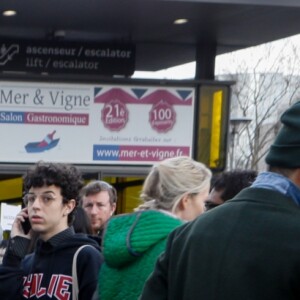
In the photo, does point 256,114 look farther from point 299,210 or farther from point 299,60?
point 299,210

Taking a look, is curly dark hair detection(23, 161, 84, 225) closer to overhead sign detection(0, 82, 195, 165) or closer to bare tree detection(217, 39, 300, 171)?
overhead sign detection(0, 82, 195, 165)

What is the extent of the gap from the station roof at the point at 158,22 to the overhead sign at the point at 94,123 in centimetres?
74

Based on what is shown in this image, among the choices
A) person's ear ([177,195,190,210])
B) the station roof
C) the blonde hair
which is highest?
the station roof

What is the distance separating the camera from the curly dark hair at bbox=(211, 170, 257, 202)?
4535 millimetres

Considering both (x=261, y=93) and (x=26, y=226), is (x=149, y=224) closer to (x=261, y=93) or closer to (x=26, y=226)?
(x=26, y=226)

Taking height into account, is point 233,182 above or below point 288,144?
below

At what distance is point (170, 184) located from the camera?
347 cm

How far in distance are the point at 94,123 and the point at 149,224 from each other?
8.84 m

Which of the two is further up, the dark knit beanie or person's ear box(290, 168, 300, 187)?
the dark knit beanie

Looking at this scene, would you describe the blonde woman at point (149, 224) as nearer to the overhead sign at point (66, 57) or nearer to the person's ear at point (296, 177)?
the person's ear at point (296, 177)

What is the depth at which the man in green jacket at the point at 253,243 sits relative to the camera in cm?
242

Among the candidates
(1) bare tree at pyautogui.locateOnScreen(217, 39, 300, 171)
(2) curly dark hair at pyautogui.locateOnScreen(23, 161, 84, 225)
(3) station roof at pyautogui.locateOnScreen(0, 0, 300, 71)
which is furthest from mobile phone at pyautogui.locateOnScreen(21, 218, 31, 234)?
(1) bare tree at pyautogui.locateOnScreen(217, 39, 300, 171)

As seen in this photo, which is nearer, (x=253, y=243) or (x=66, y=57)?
(x=253, y=243)

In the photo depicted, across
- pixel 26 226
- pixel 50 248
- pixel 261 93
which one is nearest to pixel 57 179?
pixel 50 248
